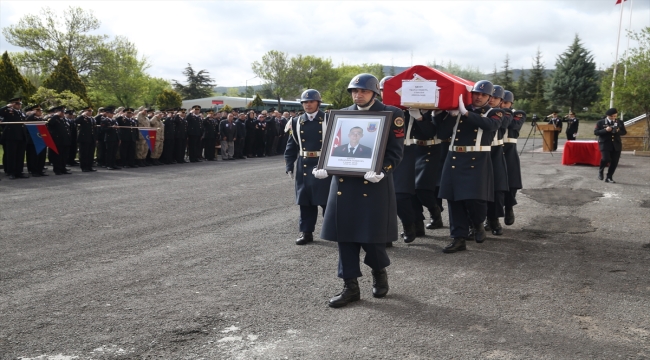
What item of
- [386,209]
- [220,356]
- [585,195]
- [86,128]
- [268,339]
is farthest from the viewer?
[86,128]

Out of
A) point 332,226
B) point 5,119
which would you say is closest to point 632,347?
point 332,226

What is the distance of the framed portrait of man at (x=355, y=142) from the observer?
15.4ft

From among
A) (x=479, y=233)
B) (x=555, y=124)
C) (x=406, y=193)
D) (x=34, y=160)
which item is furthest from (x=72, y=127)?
(x=555, y=124)

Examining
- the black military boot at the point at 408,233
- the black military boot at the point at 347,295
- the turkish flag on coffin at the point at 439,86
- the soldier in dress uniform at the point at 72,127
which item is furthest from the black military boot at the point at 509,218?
the soldier in dress uniform at the point at 72,127

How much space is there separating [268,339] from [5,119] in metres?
12.0

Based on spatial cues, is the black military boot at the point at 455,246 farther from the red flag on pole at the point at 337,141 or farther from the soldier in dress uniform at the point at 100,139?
the soldier in dress uniform at the point at 100,139

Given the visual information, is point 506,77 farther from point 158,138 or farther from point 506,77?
point 158,138

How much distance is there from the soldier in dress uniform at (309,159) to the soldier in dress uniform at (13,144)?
356 inches

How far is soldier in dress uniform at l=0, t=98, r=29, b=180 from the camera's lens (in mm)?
13281

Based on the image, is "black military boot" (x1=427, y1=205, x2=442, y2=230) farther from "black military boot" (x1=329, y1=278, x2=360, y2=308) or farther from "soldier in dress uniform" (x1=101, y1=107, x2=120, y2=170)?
"soldier in dress uniform" (x1=101, y1=107, x2=120, y2=170)

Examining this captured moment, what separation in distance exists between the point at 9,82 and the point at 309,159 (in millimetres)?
23950

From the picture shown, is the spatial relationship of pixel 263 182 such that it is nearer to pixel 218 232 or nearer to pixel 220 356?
pixel 218 232

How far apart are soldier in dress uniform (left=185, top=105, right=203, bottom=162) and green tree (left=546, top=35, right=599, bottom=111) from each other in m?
34.7

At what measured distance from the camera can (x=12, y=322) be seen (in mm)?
4344
